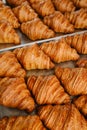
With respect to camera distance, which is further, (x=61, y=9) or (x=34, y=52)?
(x=61, y=9)

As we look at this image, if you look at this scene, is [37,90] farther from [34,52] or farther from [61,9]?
[61,9]

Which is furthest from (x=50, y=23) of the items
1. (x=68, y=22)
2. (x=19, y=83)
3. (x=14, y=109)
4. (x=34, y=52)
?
(x=14, y=109)

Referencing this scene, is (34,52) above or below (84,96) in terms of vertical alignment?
above

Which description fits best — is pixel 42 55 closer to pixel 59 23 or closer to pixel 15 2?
pixel 59 23

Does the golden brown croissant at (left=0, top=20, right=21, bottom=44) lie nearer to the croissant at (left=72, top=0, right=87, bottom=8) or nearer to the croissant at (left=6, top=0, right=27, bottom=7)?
the croissant at (left=6, top=0, right=27, bottom=7)

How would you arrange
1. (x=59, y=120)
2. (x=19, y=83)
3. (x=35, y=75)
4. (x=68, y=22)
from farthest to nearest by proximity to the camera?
(x=68, y=22) < (x=35, y=75) < (x=19, y=83) < (x=59, y=120)

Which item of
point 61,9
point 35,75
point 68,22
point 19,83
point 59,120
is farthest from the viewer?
point 61,9

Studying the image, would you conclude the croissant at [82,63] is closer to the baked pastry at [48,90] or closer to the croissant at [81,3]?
the baked pastry at [48,90]

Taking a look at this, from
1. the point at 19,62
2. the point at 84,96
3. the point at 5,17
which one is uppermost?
the point at 5,17
